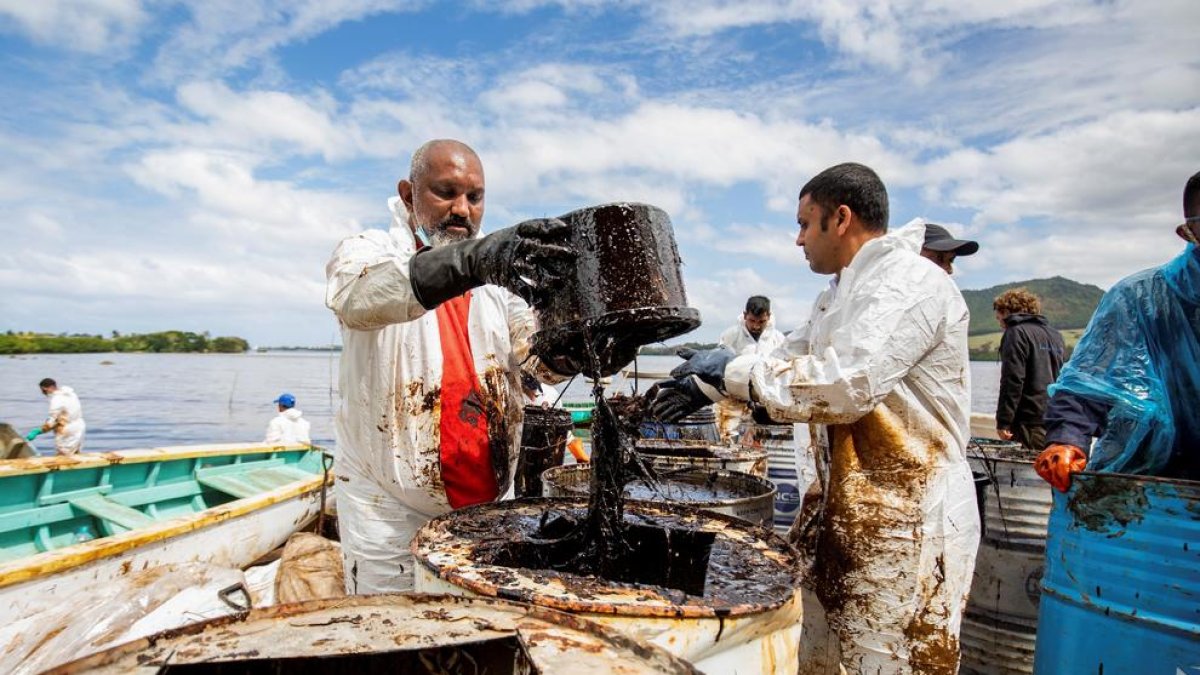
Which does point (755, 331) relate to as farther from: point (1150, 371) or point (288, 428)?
point (288, 428)

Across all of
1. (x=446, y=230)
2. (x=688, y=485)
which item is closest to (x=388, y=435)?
(x=446, y=230)

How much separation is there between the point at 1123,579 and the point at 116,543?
17.1ft

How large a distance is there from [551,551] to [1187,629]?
2043 mm

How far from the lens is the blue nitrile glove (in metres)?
2.53

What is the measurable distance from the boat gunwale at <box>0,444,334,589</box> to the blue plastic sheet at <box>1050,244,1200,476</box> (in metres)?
5.31

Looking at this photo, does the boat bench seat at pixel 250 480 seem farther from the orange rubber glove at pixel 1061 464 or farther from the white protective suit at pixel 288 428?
the orange rubber glove at pixel 1061 464

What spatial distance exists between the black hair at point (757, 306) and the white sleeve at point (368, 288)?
7339mm

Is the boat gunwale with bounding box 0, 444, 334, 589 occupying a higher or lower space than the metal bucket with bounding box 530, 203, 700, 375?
lower

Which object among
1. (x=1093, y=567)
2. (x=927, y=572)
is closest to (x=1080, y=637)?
(x=1093, y=567)

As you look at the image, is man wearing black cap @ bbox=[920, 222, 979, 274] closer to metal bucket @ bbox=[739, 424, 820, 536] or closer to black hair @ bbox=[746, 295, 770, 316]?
metal bucket @ bbox=[739, 424, 820, 536]

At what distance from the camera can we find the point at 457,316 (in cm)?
255

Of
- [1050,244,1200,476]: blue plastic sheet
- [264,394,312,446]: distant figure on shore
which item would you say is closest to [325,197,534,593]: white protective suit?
[1050,244,1200,476]: blue plastic sheet

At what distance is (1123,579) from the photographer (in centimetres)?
226

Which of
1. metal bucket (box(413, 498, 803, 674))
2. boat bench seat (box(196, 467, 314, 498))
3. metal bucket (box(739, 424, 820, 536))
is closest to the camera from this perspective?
→ metal bucket (box(413, 498, 803, 674))
